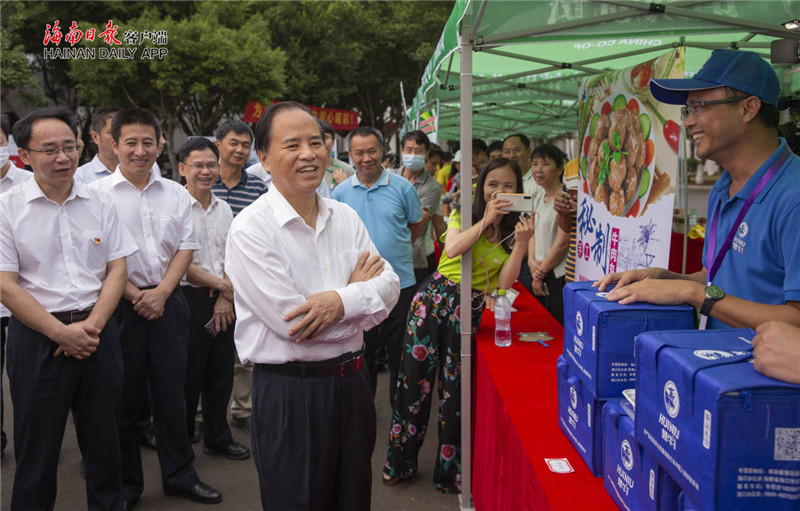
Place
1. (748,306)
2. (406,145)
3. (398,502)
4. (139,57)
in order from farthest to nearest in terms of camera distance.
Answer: (139,57) → (406,145) → (398,502) → (748,306)

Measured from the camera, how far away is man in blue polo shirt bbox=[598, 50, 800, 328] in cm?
148

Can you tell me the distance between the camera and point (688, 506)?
117cm

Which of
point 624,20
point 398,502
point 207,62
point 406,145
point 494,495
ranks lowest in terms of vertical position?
point 398,502

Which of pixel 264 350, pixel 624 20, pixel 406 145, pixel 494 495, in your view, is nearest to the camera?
pixel 264 350

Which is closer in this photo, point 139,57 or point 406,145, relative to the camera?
point 406,145

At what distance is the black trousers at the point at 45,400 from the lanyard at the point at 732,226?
248cm

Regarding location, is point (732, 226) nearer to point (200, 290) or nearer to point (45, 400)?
point (45, 400)

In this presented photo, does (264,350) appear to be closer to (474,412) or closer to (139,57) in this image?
(474,412)

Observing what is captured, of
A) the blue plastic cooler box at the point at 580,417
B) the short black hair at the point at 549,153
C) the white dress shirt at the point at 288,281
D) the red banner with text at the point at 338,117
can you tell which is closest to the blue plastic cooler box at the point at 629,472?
the blue plastic cooler box at the point at 580,417

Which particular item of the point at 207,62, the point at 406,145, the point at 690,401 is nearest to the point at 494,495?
the point at 690,401

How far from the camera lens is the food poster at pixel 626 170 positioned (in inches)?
90.1

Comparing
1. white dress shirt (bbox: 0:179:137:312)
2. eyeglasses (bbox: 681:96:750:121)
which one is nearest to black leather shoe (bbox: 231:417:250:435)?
white dress shirt (bbox: 0:179:137:312)

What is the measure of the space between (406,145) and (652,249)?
11.8 ft

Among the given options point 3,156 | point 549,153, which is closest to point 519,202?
point 549,153
